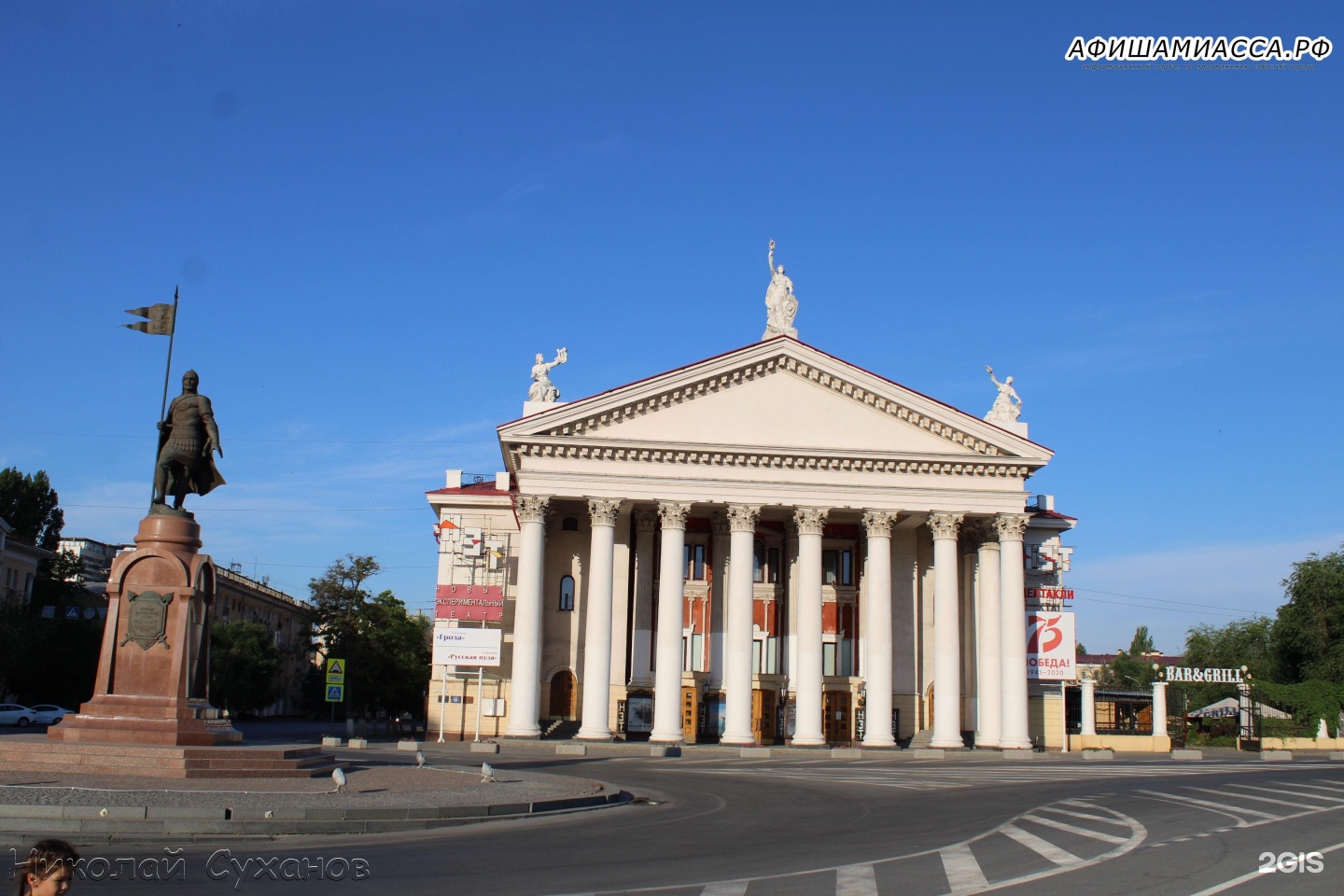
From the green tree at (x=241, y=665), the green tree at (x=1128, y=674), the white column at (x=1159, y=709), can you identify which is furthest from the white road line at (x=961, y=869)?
the green tree at (x=1128, y=674)

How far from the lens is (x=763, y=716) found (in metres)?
51.4

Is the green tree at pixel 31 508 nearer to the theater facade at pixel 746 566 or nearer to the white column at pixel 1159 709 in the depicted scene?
the theater facade at pixel 746 566

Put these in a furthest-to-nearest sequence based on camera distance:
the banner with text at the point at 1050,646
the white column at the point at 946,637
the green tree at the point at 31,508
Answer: the green tree at the point at 31,508, the banner with text at the point at 1050,646, the white column at the point at 946,637

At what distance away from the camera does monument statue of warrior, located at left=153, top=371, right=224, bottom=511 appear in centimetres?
1970

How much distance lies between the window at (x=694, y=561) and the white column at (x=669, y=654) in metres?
6.53

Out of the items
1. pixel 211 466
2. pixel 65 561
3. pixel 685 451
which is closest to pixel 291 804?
pixel 211 466

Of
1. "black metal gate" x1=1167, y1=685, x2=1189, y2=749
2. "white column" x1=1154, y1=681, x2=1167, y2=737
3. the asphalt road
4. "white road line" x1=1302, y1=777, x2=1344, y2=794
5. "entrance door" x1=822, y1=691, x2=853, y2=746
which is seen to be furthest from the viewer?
"black metal gate" x1=1167, y1=685, x2=1189, y2=749

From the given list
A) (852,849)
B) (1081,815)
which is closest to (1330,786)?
(1081,815)

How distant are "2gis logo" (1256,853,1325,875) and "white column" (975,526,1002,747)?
35.5 metres

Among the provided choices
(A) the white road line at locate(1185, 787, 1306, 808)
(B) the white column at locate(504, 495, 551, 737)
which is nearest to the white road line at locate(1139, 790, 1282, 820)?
(A) the white road line at locate(1185, 787, 1306, 808)

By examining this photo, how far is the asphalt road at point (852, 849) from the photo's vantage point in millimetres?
11203

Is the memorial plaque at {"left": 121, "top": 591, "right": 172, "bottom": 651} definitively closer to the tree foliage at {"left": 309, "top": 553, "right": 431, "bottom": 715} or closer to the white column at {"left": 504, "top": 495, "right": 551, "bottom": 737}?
the white column at {"left": 504, "top": 495, "right": 551, "bottom": 737}

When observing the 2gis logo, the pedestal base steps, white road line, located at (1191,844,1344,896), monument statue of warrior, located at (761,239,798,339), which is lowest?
the 2gis logo

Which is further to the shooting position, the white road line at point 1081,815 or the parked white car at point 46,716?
the parked white car at point 46,716
